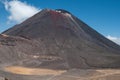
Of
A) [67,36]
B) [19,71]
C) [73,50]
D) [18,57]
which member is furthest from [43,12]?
[19,71]

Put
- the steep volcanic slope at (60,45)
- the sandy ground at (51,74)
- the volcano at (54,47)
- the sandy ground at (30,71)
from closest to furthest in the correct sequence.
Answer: the sandy ground at (51,74) < the sandy ground at (30,71) < the volcano at (54,47) < the steep volcanic slope at (60,45)

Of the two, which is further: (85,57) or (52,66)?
(85,57)

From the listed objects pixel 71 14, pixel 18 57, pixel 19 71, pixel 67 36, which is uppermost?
pixel 71 14

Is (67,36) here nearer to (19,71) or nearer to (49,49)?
(49,49)

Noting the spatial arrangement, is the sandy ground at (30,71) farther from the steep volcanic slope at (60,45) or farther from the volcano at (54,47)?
the steep volcanic slope at (60,45)

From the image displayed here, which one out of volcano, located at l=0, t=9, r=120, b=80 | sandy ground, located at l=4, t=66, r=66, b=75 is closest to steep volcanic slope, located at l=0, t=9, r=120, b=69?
volcano, located at l=0, t=9, r=120, b=80

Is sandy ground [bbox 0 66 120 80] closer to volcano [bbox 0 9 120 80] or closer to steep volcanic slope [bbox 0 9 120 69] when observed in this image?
volcano [bbox 0 9 120 80]

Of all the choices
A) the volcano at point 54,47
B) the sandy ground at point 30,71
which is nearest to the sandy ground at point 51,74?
the sandy ground at point 30,71

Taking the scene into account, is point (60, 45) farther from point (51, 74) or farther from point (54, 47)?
point (51, 74)
